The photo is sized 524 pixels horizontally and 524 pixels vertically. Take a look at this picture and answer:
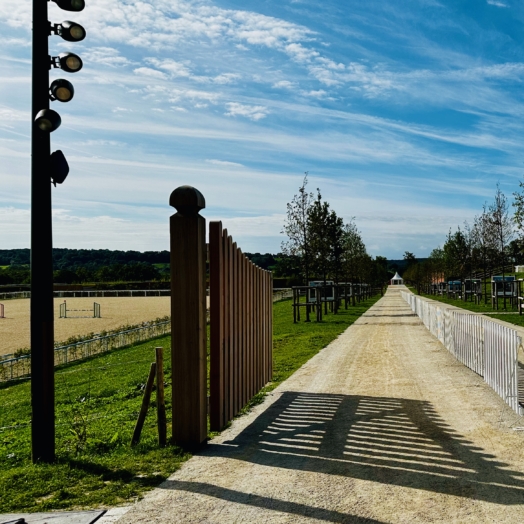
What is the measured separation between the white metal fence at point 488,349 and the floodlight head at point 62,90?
651 cm

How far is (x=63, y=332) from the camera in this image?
31359 millimetres

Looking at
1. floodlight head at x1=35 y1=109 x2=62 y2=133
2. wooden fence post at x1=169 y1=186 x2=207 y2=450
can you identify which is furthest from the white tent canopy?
floodlight head at x1=35 y1=109 x2=62 y2=133

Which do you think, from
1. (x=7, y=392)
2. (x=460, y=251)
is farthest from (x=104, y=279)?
(x=7, y=392)

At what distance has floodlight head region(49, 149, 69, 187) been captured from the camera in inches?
252

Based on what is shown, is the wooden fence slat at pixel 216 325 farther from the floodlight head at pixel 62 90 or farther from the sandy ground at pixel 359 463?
the floodlight head at pixel 62 90

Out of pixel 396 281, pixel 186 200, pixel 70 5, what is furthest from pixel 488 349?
pixel 396 281

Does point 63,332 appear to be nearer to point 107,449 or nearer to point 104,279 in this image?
point 107,449

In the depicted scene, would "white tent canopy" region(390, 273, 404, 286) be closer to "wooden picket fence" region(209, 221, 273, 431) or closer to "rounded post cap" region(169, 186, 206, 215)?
"wooden picket fence" region(209, 221, 273, 431)

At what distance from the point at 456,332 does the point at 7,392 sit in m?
11.1

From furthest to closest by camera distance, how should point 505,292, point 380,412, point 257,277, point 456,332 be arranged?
point 505,292 < point 456,332 < point 257,277 < point 380,412

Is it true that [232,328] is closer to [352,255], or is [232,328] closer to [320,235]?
[320,235]

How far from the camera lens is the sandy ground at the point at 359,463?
4.61 meters

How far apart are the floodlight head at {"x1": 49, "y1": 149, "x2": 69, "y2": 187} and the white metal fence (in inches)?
246

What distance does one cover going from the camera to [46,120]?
20.0 feet
